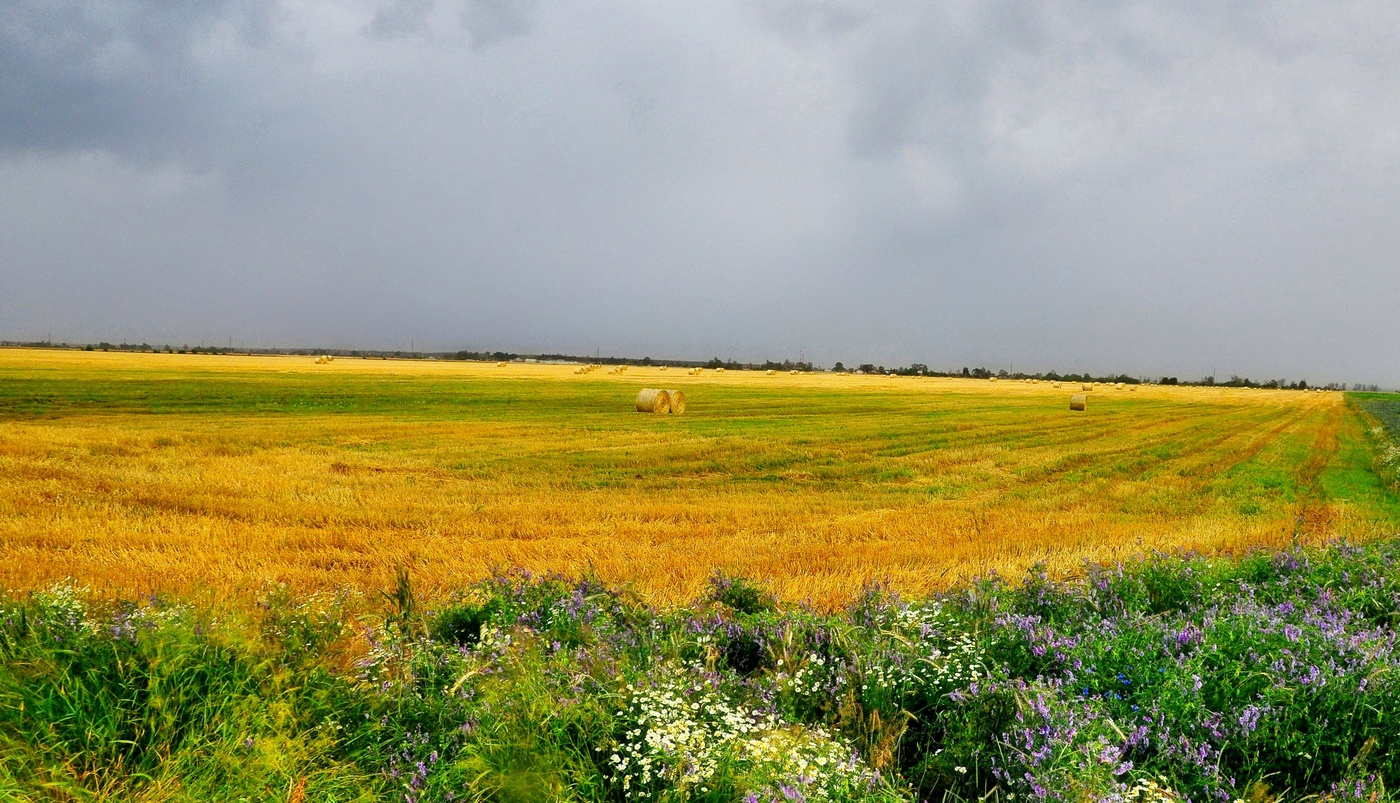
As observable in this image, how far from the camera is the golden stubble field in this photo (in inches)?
331

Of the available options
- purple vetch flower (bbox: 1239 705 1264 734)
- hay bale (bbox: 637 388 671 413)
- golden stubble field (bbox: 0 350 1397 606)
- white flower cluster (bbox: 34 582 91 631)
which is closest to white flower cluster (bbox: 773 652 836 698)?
purple vetch flower (bbox: 1239 705 1264 734)

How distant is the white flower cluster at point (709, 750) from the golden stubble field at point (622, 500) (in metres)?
2.96

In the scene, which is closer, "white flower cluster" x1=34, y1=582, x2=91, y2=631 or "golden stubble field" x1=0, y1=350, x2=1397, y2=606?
"white flower cluster" x1=34, y1=582, x2=91, y2=631

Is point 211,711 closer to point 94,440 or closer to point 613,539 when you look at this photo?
point 613,539

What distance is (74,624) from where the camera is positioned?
4137 mm

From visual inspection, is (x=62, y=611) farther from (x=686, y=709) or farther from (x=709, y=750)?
(x=709, y=750)

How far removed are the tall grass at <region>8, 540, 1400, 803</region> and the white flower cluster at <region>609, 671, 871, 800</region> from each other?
17mm

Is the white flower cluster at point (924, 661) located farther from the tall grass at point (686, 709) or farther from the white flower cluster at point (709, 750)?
the white flower cluster at point (709, 750)

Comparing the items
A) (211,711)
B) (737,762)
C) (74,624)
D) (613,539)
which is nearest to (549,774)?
(737,762)

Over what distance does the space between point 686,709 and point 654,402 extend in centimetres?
3234

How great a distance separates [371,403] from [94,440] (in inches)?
780

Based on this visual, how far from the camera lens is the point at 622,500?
1309 centimetres

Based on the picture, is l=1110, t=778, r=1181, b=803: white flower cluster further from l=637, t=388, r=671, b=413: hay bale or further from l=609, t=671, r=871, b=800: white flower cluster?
l=637, t=388, r=671, b=413: hay bale

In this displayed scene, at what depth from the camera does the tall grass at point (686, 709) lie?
3227mm
